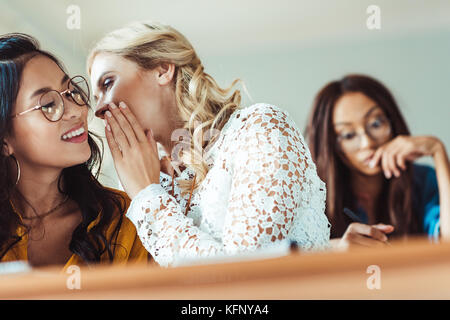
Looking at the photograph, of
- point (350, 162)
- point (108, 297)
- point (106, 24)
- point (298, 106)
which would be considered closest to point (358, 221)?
point (350, 162)

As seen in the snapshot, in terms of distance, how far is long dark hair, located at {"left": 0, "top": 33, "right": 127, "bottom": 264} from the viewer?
0.94m

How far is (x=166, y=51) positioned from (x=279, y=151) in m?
0.32

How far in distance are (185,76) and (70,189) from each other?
314 millimetres

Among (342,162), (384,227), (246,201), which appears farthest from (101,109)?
(384,227)

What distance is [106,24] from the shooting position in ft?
3.29

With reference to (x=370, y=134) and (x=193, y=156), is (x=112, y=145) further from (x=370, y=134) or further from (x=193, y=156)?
(x=370, y=134)

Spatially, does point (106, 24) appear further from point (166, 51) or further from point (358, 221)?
point (358, 221)

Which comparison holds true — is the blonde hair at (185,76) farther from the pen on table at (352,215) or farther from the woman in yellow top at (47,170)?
the pen on table at (352,215)

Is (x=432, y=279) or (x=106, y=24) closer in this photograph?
(x=432, y=279)

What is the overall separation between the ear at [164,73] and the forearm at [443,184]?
507 millimetres

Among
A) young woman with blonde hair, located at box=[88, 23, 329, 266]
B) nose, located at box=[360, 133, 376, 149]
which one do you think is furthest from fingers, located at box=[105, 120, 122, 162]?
nose, located at box=[360, 133, 376, 149]

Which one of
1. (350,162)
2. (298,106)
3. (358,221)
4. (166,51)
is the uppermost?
(166,51)

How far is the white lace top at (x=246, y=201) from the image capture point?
80 centimetres

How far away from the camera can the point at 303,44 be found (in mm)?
992
